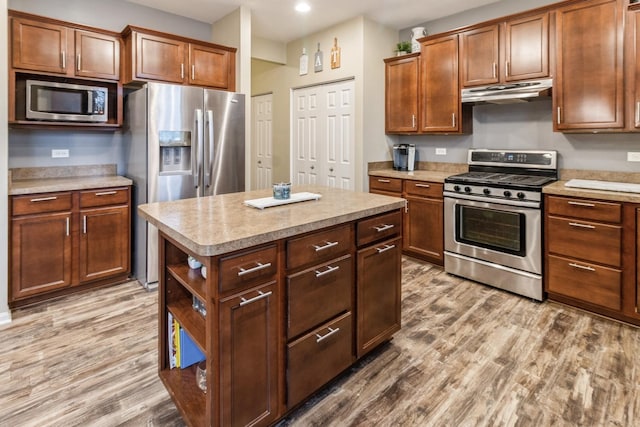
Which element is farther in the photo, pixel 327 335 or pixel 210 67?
pixel 210 67

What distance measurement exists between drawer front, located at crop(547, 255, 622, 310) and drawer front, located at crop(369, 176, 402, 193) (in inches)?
67.6

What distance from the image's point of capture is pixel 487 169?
4.01m

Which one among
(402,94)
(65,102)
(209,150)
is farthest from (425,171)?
(65,102)

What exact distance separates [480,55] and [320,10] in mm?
1807

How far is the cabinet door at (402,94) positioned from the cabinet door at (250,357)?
3.45 m

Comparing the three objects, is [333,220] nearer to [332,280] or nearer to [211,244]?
[332,280]

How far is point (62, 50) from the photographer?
10.6ft

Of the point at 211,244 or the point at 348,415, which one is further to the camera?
the point at 348,415

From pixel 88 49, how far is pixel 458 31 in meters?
3.59

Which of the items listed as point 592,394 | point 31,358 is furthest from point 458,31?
point 31,358

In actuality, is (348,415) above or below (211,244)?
below

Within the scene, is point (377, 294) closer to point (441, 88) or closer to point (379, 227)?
point (379, 227)

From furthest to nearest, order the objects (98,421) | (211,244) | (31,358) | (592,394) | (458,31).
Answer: (458,31)
(31,358)
(592,394)
(98,421)
(211,244)

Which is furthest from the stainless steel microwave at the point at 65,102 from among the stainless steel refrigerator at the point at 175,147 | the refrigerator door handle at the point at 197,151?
the refrigerator door handle at the point at 197,151
